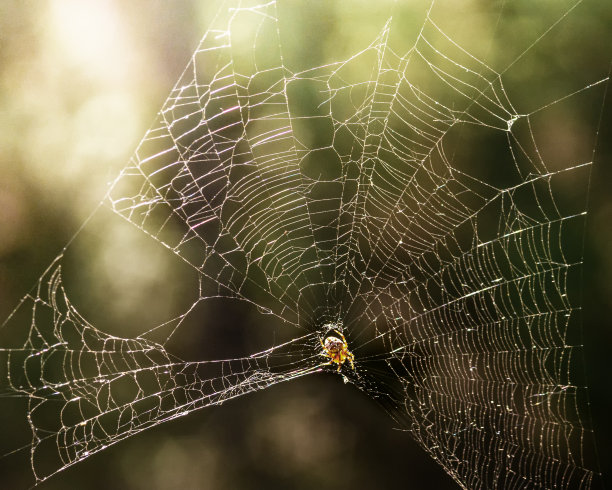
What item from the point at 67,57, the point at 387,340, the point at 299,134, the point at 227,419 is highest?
the point at 67,57

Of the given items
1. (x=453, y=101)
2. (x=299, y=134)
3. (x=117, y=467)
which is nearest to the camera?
(x=453, y=101)

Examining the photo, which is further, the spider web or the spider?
the spider web

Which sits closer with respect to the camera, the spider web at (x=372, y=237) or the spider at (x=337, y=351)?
the spider at (x=337, y=351)

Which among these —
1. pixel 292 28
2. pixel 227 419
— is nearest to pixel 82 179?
pixel 292 28

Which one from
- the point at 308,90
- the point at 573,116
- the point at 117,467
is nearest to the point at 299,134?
the point at 308,90

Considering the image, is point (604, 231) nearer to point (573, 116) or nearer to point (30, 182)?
point (573, 116)

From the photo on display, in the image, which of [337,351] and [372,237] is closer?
[337,351]

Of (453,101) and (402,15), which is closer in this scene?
(453,101)

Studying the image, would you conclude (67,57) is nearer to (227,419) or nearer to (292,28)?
(292,28)

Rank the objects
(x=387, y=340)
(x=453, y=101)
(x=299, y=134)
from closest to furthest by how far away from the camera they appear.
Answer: (x=453, y=101) → (x=387, y=340) → (x=299, y=134)

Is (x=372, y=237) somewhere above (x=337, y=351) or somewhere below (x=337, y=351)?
above

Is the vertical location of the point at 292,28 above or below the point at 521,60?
above
